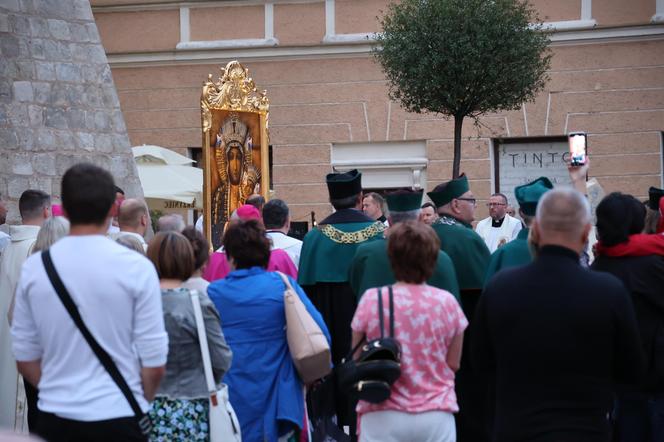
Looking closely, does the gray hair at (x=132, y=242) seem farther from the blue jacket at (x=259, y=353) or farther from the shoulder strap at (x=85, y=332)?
the shoulder strap at (x=85, y=332)

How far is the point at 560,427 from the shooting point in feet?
15.1

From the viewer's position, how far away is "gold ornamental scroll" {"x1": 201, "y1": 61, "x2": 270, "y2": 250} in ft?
40.8

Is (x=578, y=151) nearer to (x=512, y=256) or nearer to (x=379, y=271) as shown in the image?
(x=512, y=256)

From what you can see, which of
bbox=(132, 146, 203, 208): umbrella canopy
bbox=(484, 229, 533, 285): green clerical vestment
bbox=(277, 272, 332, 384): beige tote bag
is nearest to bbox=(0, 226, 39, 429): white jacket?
bbox=(277, 272, 332, 384): beige tote bag

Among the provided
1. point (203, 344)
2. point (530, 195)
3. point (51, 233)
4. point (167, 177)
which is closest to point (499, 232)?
point (167, 177)

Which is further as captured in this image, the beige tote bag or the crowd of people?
the beige tote bag

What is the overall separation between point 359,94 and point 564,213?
1799cm

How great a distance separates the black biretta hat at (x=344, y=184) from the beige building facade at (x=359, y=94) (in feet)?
43.1

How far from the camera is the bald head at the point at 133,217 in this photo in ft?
25.3

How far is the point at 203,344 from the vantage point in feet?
18.3

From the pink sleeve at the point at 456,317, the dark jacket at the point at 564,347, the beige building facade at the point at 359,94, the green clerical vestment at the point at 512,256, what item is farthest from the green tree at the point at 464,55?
the dark jacket at the point at 564,347

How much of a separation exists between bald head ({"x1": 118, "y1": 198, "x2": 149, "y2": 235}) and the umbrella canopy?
9118mm

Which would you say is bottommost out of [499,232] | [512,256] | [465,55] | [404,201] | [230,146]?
[499,232]

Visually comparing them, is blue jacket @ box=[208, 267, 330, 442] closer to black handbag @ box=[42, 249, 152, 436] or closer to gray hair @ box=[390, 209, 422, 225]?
gray hair @ box=[390, 209, 422, 225]
